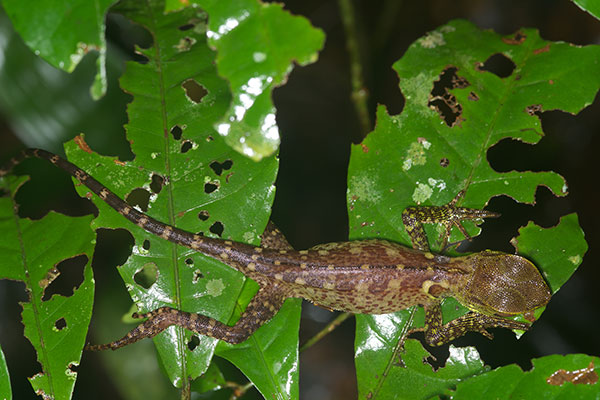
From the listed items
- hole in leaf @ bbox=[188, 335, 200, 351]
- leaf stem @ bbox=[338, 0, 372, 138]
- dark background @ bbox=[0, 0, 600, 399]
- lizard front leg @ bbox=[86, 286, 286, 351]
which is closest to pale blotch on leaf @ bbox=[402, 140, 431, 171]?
leaf stem @ bbox=[338, 0, 372, 138]

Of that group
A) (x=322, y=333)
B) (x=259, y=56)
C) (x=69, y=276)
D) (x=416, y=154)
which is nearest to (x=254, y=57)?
(x=259, y=56)

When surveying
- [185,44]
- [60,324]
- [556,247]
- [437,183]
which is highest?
[185,44]

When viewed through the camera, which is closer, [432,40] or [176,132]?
[176,132]

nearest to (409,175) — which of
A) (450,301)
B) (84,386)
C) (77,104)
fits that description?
(450,301)

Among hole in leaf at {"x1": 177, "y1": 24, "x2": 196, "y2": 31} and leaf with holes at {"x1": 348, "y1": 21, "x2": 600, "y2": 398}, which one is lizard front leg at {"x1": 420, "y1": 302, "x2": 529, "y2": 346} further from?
hole in leaf at {"x1": 177, "y1": 24, "x2": 196, "y2": 31}

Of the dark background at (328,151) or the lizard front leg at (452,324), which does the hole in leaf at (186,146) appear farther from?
the lizard front leg at (452,324)

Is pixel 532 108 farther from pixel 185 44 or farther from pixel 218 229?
pixel 218 229
